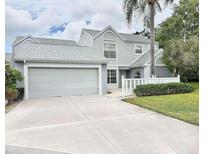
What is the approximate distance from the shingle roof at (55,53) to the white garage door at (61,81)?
0.84m

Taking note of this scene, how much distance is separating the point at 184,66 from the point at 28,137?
16160 millimetres

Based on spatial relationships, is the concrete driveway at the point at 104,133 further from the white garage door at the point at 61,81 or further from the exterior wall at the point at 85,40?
the exterior wall at the point at 85,40

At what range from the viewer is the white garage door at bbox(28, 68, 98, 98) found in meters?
14.4

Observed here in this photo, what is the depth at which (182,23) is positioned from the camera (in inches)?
1107

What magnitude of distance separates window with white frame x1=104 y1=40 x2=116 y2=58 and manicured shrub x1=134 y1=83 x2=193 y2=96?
8836 millimetres

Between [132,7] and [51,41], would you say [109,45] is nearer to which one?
[132,7]

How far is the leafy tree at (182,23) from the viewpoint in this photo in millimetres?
26656

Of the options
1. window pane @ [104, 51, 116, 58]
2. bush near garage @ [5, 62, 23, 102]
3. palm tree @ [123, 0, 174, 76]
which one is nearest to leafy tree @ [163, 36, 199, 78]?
palm tree @ [123, 0, 174, 76]

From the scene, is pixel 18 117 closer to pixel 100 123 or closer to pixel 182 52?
pixel 100 123

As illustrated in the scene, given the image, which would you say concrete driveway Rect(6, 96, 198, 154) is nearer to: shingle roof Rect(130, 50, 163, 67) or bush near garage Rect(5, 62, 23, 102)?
bush near garage Rect(5, 62, 23, 102)

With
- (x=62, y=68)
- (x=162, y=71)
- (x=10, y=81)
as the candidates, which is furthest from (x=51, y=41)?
(x=10, y=81)

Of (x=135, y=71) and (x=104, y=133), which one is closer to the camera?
(x=104, y=133)

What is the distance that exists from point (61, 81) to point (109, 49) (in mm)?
8345

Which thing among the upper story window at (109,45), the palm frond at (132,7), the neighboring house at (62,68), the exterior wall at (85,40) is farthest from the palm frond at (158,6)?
the exterior wall at (85,40)
